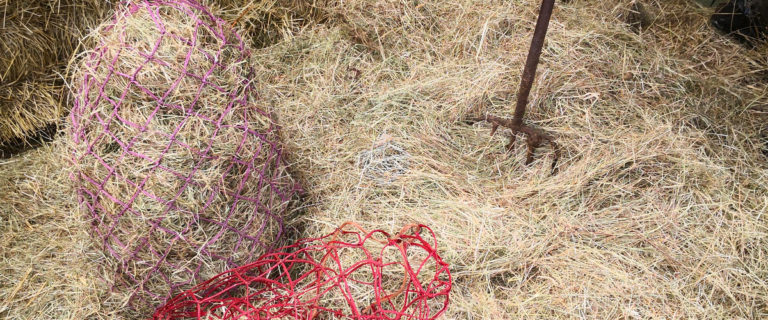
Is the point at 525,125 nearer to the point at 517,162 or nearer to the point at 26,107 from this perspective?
the point at 517,162

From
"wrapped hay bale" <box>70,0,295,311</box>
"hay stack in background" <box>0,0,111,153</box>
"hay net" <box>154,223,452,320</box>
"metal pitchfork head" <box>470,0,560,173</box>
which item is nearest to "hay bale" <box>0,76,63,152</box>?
"hay stack in background" <box>0,0,111,153</box>

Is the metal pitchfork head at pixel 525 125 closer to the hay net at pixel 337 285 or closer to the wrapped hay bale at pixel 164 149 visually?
the hay net at pixel 337 285

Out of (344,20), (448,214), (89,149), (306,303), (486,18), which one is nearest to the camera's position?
(89,149)

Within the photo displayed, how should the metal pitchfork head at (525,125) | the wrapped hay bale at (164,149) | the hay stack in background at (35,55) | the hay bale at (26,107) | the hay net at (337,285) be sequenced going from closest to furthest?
the wrapped hay bale at (164,149)
the hay net at (337,285)
the metal pitchfork head at (525,125)
the hay stack in background at (35,55)
the hay bale at (26,107)

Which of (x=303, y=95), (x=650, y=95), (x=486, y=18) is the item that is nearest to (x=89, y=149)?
(x=303, y=95)

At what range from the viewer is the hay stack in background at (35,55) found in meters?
3.15

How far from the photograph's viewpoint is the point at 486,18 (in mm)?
3643

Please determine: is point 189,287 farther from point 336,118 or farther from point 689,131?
point 689,131

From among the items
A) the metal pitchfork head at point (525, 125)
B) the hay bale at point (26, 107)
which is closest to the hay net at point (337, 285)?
the metal pitchfork head at point (525, 125)

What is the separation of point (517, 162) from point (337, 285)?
1.15 metres

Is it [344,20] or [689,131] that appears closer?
[689,131]

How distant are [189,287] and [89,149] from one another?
67 cm

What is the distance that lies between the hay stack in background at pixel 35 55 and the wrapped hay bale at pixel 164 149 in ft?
3.39

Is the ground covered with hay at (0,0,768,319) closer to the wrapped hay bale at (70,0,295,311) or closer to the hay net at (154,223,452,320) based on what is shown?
the hay net at (154,223,452,320)
